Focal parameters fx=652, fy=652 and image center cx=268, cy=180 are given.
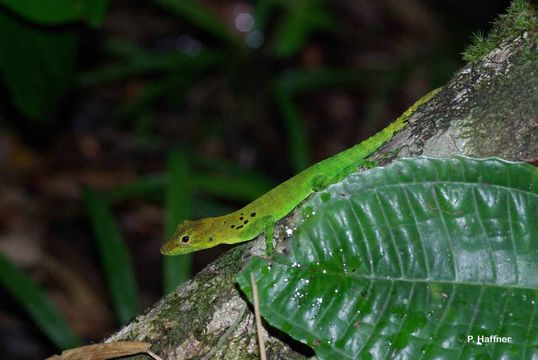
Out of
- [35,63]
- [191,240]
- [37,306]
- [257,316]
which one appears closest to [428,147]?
[257,316]

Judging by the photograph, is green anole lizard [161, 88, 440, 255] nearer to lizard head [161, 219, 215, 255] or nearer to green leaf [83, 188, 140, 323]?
lizard head [161, 219, 215, 255]

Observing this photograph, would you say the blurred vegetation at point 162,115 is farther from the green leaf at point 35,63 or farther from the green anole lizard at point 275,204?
the green anole lizard at point 275,204

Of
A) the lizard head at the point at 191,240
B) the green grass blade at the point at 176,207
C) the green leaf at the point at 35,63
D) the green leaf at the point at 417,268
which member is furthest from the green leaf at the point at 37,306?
the green leaf at the point at 417,268

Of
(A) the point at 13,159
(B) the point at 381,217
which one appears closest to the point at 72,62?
(A) the point at 13,159

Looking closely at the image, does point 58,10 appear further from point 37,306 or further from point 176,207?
point 37,306

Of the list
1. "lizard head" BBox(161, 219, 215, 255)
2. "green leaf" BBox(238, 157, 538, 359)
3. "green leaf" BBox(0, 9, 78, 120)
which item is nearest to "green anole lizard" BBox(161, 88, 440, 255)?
"lizard head" BBox(161, 219, 215, 255)
